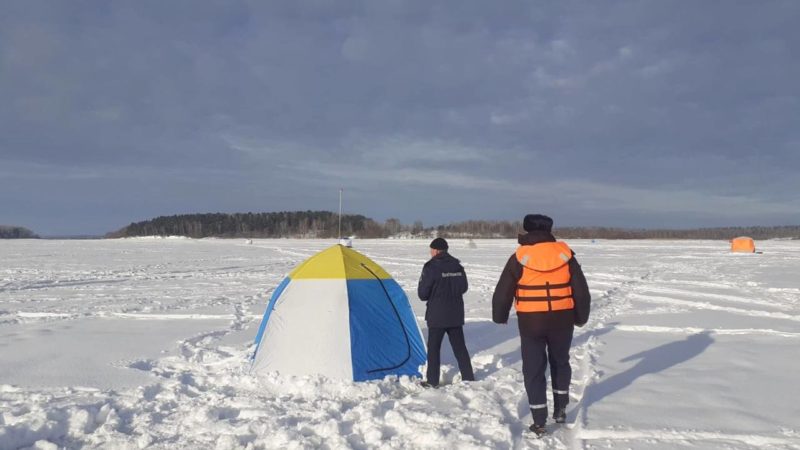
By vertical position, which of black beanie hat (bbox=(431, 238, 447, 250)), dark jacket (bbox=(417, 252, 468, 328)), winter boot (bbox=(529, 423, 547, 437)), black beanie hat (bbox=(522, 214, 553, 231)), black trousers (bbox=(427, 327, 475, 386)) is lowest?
winter boot (bbox=(529, 423, 547, 437))

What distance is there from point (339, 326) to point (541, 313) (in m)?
2.52

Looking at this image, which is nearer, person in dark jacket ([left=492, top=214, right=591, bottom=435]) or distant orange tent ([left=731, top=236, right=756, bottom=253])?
person in dark jacket ([left=492, top=214, right=591, bottom=435])

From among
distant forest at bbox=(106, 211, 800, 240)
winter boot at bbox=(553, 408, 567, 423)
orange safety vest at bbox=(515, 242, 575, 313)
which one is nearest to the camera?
orange safety vest at bbox=(515, 242, 575, 313)

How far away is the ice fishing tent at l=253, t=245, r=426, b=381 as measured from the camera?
6.26 meters

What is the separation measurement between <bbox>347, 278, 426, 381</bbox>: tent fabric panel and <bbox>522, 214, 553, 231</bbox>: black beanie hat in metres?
2.41

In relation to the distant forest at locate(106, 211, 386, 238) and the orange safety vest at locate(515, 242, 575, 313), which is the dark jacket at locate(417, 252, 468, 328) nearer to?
the orange safety vest at locate(515, 242, 575, 313)

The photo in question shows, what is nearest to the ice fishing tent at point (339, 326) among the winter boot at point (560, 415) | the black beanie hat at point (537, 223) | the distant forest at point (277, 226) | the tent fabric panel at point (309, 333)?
the tent fabric panel at point (309, 333)

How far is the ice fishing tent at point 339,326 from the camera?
20.5ft

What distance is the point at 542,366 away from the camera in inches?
188

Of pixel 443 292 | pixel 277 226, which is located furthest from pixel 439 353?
pixel 277 226

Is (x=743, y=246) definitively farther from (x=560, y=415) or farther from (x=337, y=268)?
(x=560, y=415)

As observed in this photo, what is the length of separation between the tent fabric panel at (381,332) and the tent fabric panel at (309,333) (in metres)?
0.12

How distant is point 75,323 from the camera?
9875 millimetres

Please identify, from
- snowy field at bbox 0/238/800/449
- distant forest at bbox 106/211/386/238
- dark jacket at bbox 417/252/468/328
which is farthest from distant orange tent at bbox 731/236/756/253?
distant forest at bbox 106/211/386/238
